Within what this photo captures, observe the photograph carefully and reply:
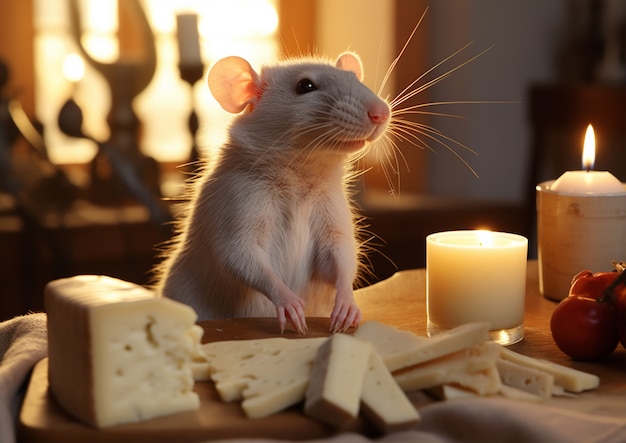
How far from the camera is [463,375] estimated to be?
1.05m

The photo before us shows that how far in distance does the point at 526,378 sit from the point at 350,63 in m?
0.72

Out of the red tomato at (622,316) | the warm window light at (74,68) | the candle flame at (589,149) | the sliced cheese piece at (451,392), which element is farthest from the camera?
the warm window light at (74,68)

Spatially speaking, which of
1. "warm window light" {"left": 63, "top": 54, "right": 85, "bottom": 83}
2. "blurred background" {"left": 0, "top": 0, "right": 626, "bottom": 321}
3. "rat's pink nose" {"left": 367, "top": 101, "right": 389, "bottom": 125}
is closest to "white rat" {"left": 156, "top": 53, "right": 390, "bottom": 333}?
"rat's pink nose" {"left": 367, "top": 101, "right": 389, "bottom": 125}

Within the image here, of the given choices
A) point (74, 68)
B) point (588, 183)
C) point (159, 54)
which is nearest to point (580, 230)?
point (588, 183)

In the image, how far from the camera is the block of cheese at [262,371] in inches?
38.3

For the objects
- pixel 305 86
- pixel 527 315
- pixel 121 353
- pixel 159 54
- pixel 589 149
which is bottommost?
pixel 527 315

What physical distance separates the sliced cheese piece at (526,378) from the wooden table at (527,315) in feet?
0.29

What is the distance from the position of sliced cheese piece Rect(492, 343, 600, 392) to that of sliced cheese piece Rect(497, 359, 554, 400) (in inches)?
0.7

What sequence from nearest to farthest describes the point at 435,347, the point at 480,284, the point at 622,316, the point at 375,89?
the point at 435,347
the point at 622,316
the point at 480,284
the point at 375,89

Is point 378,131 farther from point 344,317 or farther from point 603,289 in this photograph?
point 603,289

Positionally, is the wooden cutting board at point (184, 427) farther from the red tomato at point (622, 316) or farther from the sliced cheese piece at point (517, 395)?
the red tomato at point (622, 316)

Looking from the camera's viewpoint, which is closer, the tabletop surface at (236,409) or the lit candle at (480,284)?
the tabletop surface at (236,409)

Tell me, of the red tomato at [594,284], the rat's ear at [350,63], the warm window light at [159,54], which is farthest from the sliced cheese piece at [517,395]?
the warm window light at [159,54]

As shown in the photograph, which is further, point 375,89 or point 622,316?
point 375,89
